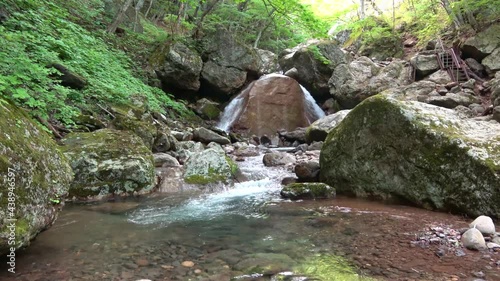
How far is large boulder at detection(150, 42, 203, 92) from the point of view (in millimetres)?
14820

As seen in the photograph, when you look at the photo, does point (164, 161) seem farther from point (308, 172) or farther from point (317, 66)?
point (317, 66)

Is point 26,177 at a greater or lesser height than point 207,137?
greater

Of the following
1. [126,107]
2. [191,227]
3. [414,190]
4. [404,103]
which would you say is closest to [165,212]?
[191,227]

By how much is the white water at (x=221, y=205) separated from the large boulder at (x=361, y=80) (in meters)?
8.90

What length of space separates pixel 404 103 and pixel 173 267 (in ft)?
15.7

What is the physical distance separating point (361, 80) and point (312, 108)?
2841mm

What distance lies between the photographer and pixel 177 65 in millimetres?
14789

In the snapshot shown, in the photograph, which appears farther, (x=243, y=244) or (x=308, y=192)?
(x=308, y=192)

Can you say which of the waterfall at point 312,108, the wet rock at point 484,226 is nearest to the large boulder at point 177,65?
the waterfall at point 312,108

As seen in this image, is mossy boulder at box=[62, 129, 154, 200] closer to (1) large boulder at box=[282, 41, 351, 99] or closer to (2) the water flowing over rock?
(2) the water flowing over rock

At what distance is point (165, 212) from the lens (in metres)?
5.30

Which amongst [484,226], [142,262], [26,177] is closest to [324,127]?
[484,226]

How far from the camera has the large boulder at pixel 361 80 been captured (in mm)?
15578

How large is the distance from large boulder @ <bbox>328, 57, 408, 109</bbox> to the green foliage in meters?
8.52
